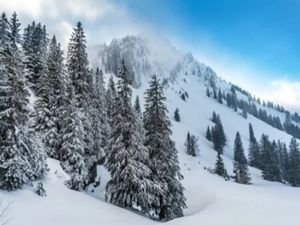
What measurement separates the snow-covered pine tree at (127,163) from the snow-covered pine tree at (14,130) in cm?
691

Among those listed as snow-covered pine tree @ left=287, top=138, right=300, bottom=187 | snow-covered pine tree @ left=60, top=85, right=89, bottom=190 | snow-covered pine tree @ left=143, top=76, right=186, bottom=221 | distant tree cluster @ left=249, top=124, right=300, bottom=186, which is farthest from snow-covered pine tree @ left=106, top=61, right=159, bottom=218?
distant tree cluster @ left=249, top=124, right=300, bottom=186

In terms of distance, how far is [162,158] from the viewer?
86.8 feet

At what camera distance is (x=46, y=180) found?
21.5 m

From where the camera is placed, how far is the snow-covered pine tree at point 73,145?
2545 cm

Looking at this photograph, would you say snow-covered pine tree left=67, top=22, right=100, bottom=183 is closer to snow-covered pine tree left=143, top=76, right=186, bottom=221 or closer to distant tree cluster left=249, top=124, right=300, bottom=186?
snow-covered pine tree left=143, top=76, right=186, bottom=221

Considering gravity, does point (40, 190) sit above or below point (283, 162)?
below

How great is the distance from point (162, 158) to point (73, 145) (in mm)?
7373

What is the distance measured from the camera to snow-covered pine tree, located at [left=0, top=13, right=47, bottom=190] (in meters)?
17.3

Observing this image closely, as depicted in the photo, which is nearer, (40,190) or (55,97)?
(40,190)

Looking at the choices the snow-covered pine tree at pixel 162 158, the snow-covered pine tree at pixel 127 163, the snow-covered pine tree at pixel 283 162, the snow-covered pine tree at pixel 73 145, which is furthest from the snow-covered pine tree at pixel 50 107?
the snow-covered pine tree at pixel 283 162

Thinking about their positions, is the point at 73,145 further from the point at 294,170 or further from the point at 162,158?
the point at 294,170

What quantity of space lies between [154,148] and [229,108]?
17796 cm

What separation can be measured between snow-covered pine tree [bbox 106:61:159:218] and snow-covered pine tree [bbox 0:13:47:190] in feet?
22.7

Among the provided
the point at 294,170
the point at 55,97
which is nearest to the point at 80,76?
the point at 55,97
